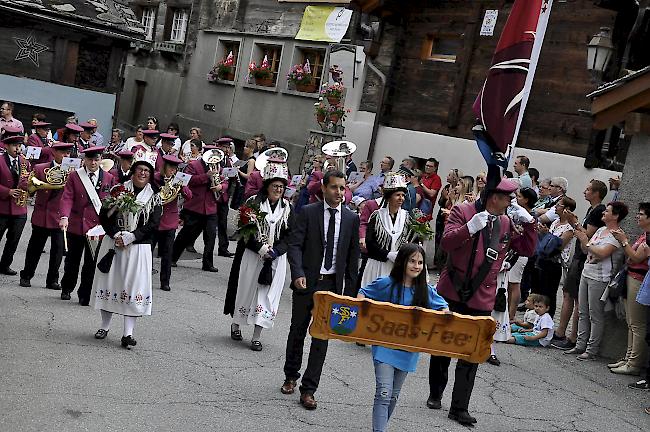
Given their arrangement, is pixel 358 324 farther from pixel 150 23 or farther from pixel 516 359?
pixel 150 23

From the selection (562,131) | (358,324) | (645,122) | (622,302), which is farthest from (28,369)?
(562,131)

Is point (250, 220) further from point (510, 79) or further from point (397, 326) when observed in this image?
point (397, 326)

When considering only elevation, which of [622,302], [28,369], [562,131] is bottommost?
[28,369]

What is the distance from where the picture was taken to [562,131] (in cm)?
1808

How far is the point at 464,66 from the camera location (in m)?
20.4

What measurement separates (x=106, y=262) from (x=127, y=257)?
21 centimetres

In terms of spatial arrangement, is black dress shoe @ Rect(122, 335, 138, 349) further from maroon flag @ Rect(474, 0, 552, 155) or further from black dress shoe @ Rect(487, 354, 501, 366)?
black dress shoe @ Rect(487, 354, 501, 366)

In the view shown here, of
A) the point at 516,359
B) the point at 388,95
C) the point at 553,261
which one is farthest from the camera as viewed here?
the point at 388,95

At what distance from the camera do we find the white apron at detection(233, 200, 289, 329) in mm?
9773

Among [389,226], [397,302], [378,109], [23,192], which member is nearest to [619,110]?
[389,226]

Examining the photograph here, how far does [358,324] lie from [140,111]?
27.6 meters

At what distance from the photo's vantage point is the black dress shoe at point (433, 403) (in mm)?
8469

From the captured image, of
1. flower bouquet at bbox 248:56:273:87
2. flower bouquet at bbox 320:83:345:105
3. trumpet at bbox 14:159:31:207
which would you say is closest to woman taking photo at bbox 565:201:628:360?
trumpet at bbox 14:159:31:207

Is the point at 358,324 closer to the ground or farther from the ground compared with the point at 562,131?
closer to the ground
